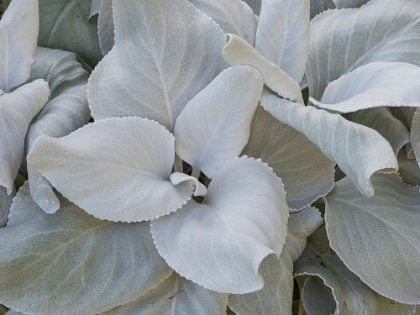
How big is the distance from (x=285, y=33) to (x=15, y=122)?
0.23 meters

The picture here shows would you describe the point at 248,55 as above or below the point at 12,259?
above

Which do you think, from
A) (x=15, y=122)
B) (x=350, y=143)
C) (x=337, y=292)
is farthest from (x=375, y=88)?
(x=15, y=122)

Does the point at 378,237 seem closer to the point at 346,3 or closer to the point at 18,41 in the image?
the point at 346,3

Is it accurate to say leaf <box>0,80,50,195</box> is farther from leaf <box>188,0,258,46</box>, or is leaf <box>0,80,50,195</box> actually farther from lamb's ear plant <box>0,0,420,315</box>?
leaf <box>188,0,258,46</box>

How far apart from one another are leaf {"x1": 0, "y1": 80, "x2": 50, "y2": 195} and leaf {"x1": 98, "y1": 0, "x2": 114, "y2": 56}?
4.0 inches

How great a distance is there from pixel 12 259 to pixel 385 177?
0.33m

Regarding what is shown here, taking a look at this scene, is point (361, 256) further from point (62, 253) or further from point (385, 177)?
point (62, 253)

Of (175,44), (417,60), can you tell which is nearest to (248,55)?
(175,44)

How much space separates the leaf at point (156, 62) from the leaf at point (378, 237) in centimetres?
16

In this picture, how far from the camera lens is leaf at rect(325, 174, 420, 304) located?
16.5 inches

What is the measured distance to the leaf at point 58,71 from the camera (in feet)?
1.60

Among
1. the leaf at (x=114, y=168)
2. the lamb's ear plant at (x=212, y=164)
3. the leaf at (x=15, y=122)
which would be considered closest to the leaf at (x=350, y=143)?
the lamb's ear plant at (x=212, y=164)

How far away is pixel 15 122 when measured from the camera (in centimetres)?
40

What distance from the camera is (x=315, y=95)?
48cm
